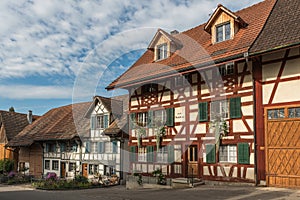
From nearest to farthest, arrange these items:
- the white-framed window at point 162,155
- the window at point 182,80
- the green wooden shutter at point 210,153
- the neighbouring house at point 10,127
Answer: the green wooden shutter at point 210,153
the window at point 182,80
the white-framed window at point 162,155
the neighbouring house at point 10,127

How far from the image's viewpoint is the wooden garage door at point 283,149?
48.8 feet

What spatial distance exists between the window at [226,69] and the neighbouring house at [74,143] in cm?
1030

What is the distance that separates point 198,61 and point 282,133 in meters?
5.90

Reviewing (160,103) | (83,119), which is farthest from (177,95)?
(83,119)

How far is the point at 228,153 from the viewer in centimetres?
1759

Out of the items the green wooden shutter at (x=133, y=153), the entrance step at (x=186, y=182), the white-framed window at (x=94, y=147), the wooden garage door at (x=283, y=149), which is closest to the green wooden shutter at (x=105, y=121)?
the white-framed window at (x=94, y=147)

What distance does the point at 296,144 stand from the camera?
14875mm

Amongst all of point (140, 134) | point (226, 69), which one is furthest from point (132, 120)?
point (226, 69)

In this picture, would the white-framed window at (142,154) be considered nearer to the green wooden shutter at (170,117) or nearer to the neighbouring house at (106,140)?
the green wooden shutter at (170,117)

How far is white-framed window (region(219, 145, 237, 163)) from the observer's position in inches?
681

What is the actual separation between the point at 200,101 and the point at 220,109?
1.35 m

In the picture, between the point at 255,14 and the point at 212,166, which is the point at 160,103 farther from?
the point at 255,14

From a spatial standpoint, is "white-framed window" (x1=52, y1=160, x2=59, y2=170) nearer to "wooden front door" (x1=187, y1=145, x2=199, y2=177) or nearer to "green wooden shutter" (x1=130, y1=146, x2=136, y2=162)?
"green wooden shutter" (x1=130, y1=146, x2=136, y2=162)

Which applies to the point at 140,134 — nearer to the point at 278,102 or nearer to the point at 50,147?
the point at 278,102
